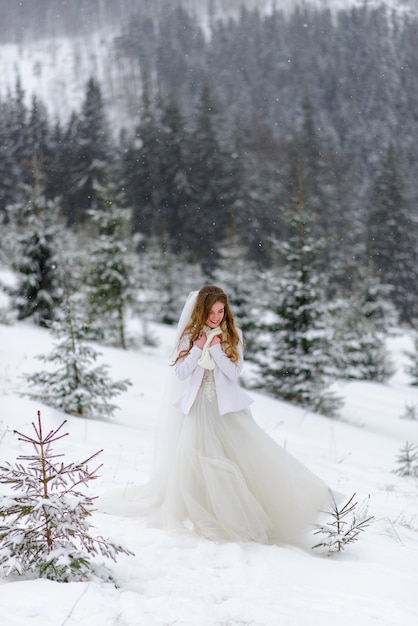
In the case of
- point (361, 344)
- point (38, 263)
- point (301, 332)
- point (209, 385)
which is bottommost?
point (361, 344)

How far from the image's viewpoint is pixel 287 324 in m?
14.3

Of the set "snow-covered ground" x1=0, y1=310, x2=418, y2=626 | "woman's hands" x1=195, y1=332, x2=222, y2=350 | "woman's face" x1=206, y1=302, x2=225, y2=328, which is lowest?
"snow-covered ground" x1=0, y1=310, x2=418, y2=626

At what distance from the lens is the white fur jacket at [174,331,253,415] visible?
4.30m

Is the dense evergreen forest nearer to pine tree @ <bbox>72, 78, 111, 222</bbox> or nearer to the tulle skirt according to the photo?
pine tree @ <bbox>72, 78, 111, 222</bbox>

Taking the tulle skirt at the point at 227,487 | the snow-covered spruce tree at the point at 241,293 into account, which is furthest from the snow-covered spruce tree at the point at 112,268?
the tulle skirt at the point at 227,487

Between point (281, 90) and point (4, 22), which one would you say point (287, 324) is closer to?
point (281, 90)

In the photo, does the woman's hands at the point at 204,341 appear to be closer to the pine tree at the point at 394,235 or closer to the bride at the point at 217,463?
the bride at the point at 217,463

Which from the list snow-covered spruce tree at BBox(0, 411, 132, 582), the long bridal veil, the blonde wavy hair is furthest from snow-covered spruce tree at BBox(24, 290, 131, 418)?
snow-covered spruce tree at BBox(0, 411, 132, 582)

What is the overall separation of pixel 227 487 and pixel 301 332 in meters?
10.5

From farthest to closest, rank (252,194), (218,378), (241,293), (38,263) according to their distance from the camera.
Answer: (252,194) < (241,293) < (38,263) < (218,378)

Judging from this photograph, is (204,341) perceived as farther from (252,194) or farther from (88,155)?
Answer: (88,155)

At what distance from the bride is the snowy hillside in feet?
272

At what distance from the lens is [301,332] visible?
14188 mm

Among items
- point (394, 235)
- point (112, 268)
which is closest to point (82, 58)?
point (394, 235)
